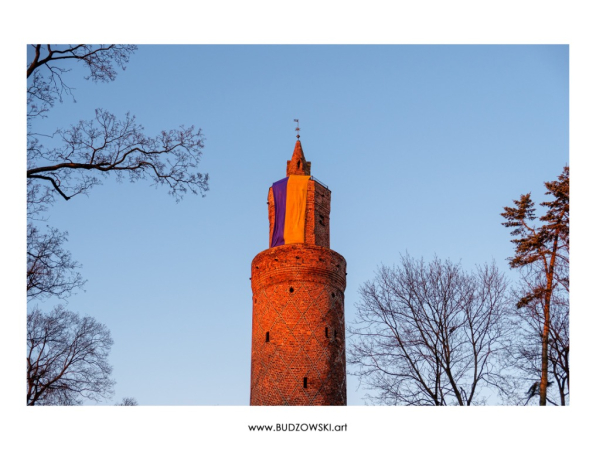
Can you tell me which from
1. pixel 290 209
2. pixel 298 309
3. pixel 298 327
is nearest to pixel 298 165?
→ pixel 290 209

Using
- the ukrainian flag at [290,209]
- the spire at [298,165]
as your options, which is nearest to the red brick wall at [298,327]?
the ukrainian flag at [290,209]

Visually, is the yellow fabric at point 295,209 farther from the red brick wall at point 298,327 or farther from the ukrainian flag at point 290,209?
the red brick wall at point 298,327

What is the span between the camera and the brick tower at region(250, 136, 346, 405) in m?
33.1

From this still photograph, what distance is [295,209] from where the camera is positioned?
123 feet

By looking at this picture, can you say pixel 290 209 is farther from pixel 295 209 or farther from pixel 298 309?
pixel 298 309

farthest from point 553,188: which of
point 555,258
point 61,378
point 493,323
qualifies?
point 61,378

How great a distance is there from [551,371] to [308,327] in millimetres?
10885

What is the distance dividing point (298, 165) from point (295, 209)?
12.0 ft

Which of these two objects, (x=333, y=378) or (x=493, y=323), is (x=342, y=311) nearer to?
(x=333, y=378)

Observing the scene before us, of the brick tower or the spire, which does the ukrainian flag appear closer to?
the brick tower

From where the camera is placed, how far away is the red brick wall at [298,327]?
33031mm

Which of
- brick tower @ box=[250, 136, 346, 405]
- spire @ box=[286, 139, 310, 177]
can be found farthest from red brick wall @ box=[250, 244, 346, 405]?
spire @ box=[286, 139, 310, 177]
